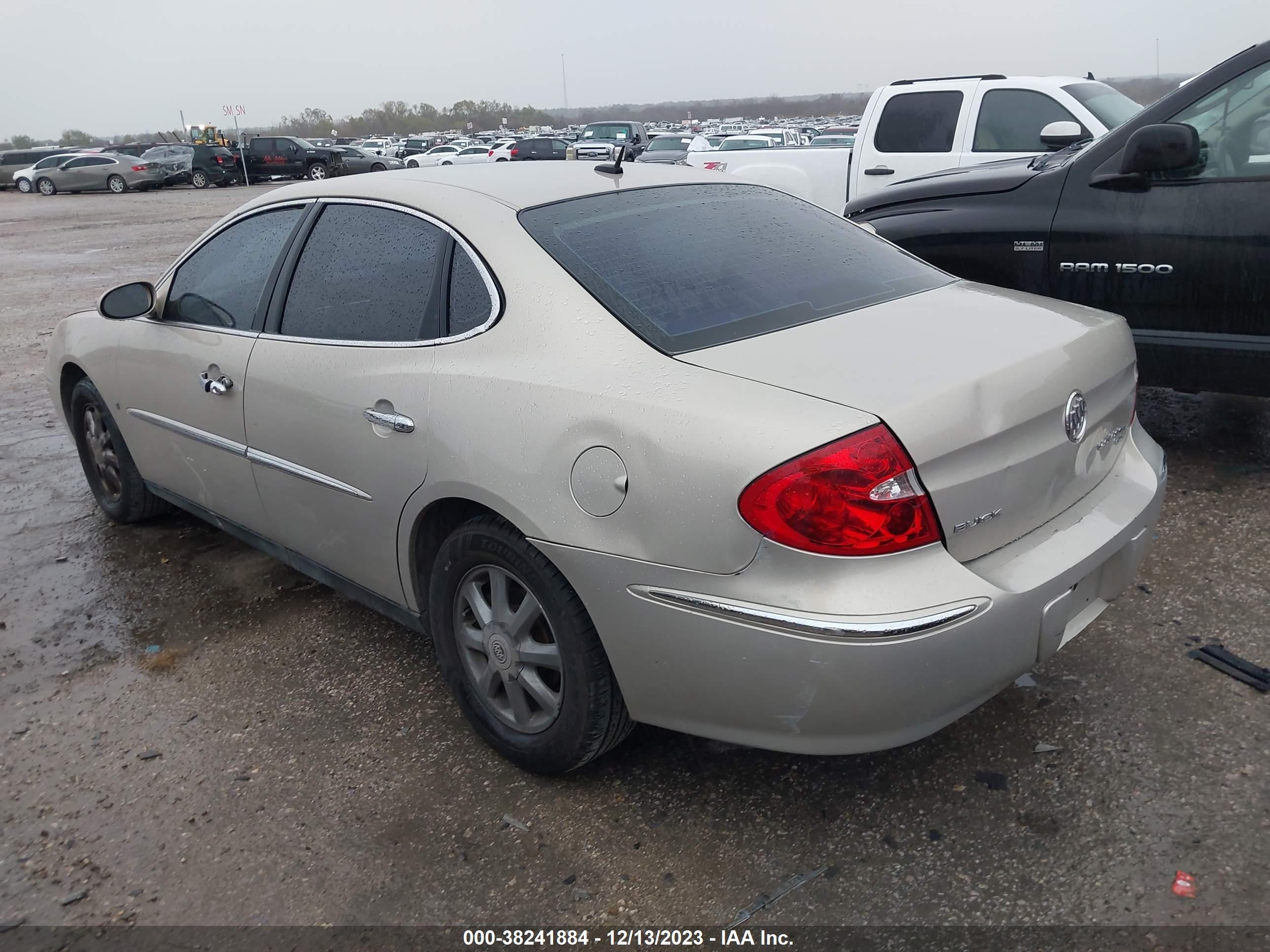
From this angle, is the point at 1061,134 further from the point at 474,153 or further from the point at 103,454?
the point at 474,153

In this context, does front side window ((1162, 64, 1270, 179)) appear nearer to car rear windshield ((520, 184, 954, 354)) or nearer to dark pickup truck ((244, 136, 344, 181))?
car rear windshield ((520, 184, 954, 354))

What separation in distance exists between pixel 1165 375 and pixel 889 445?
2.90 m

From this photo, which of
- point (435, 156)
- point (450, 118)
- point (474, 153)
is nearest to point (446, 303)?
point (474, 153)

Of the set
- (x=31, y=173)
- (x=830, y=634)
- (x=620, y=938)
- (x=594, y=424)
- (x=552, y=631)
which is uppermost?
(x=31, y=173)

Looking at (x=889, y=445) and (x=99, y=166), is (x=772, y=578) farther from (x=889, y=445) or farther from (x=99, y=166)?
(x=99, y=166)

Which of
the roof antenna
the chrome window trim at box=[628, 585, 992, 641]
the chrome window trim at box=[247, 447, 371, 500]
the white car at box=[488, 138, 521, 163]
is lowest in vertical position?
the chrome window trim at box=[628, 585, 992, 641]

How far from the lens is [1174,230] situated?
4355 millimetres

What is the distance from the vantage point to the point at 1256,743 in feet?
8.93

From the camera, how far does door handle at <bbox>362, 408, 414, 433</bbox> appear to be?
2840 millimetres

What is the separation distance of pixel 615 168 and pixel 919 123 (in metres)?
6.16

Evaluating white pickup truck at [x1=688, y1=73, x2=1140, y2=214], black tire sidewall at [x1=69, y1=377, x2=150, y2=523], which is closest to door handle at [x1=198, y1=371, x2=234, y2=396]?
black tire sidewall at [x1=69, y1=377, x2=150, y2=523]

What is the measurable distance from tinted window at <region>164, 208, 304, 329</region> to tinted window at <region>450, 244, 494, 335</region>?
97cm

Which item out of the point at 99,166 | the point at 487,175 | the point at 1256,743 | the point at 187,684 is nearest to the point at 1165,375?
the point at 1256,743

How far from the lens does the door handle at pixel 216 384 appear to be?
3.57 m
